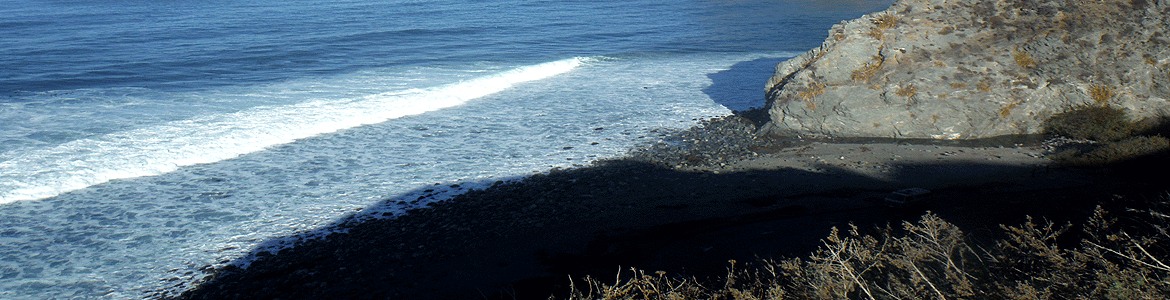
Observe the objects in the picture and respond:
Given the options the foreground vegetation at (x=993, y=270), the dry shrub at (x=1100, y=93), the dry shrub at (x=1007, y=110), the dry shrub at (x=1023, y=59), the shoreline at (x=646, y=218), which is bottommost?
the shoreline at (x=646, y=218)

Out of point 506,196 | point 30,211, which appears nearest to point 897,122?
point 506,196

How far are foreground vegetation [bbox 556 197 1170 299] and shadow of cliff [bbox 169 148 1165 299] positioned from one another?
3.29 ft

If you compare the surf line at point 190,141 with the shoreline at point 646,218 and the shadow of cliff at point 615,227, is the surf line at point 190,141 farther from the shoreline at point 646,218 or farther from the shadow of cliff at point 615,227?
the shoreline at point 646,218

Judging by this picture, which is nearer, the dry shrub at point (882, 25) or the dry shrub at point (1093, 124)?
the dry shrub at point (1093, 124)

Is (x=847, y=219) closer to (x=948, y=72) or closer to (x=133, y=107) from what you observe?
(x=948, y=72)

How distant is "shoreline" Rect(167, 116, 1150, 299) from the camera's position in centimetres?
555

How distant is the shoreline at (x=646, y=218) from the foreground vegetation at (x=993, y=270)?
3.74ft

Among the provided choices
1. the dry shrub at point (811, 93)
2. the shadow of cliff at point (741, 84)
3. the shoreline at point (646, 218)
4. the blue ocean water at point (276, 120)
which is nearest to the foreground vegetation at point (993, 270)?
the shoreline at point (646, 218)

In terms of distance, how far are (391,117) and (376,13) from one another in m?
26.2

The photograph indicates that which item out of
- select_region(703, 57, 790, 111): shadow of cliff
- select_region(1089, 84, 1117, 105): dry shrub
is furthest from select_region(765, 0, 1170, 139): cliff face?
select_region(703, 57, 790, 111): shadow of cliff

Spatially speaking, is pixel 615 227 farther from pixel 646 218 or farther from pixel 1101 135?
pixel 1101 135

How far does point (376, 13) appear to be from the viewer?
3666 centimetres

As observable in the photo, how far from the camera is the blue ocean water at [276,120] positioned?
7.11 metres

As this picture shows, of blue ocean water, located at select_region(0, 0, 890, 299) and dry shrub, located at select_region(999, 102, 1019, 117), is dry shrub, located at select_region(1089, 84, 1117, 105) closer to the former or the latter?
dry shrub, located at select_region(999, 102, 1019, 117)
